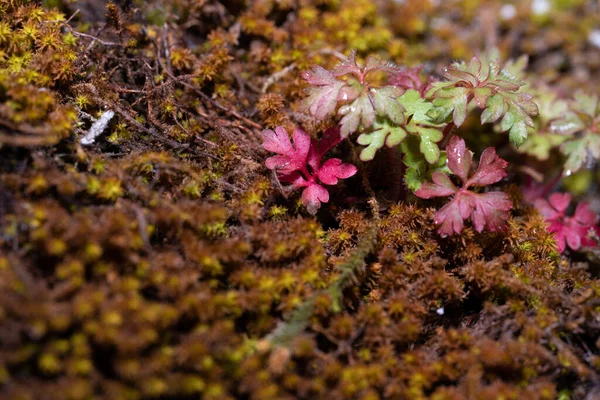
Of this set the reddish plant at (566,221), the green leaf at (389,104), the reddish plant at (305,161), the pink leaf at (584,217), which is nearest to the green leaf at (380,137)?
the green leaf at (389,104)

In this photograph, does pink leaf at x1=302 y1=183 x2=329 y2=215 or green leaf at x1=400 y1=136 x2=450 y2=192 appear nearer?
pink leaf at x1=302 y1=183 x2=329 y2=215

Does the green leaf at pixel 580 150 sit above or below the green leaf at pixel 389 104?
below

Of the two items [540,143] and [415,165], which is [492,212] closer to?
[415,165]

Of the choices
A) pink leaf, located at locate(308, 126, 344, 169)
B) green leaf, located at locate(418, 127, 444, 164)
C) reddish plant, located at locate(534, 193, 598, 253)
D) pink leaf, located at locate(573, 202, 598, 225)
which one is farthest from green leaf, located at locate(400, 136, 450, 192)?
pink leaf, located at locate(573, 202, 598, 225)

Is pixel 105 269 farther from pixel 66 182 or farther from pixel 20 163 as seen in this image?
pixel 20 163

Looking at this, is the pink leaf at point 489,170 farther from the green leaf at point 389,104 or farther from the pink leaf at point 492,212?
the green leaf at point 389,104

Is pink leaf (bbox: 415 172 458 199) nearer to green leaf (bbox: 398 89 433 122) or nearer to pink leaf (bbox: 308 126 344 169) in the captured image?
green leaf (bbox: 398 89 433 122)
